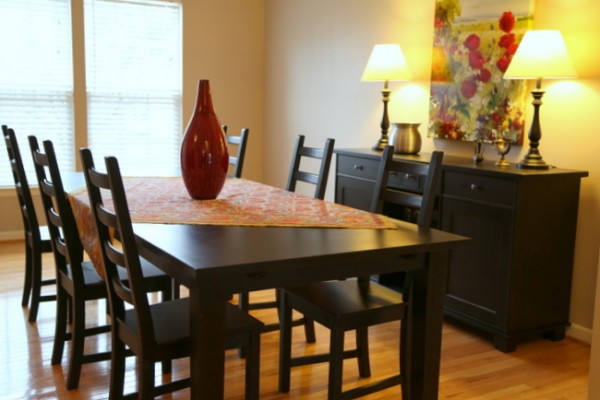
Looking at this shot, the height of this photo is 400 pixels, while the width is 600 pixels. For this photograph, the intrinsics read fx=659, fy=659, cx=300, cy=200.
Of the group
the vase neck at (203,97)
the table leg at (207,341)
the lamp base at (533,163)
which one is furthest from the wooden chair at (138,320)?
the lamp base at (533,163)

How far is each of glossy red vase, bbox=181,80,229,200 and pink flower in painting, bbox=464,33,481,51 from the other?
1.86m

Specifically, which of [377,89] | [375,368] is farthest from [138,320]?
[377,89]

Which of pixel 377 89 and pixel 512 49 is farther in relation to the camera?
pixel 377 89

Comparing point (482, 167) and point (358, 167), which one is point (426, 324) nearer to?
point (482, 167)

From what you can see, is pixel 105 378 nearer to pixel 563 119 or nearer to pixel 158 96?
pixel 563 119

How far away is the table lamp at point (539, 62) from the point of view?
10.6ft

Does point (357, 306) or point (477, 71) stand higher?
point (477, 71)

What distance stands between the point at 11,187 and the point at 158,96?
147 cm

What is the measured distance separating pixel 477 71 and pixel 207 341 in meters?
2.68

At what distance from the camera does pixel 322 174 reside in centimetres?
317

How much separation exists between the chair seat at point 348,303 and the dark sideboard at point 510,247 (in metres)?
0.79

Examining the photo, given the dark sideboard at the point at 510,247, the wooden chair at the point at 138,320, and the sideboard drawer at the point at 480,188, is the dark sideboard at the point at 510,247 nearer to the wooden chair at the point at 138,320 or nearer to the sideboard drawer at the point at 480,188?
the sideboard drawer at the point at 480,188

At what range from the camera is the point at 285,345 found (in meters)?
2.71

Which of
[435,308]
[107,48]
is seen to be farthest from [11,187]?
[435,308]
